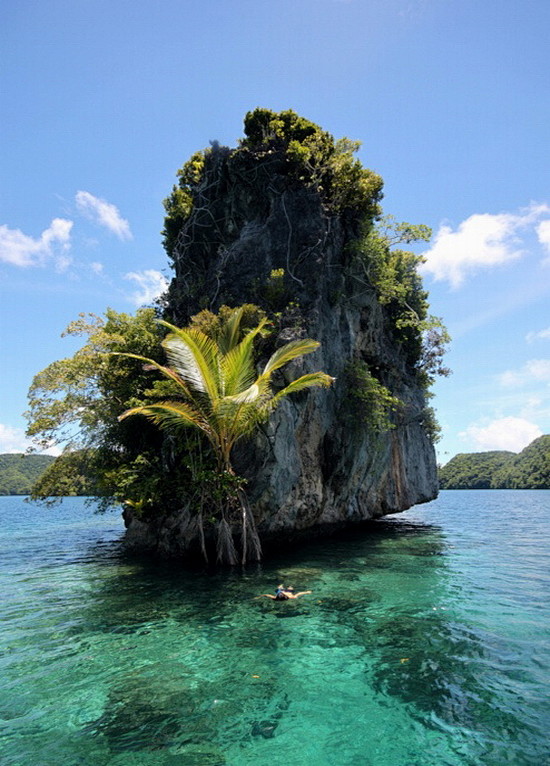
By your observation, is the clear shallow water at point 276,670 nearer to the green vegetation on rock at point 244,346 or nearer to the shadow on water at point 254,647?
the shadow on water at point 254,647

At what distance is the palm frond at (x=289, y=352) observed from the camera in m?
11.5

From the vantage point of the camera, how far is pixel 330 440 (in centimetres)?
1723

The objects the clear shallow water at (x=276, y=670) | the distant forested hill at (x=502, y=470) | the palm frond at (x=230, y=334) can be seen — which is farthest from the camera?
the distant forested hill at (x=502, y=470)

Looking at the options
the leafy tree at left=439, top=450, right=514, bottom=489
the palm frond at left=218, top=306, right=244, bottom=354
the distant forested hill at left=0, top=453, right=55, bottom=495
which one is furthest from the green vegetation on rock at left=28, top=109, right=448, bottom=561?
the leafy tree at left=439, top=450, right=514, bottom=489

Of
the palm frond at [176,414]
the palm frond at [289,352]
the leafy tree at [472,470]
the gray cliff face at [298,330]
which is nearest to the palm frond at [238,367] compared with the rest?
the palm frond at [289,352]

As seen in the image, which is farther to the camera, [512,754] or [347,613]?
[347,613]

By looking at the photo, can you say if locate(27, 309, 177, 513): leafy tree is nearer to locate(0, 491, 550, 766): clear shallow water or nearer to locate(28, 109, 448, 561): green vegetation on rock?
locate(28, 109, 448, 561): green vegetation on rock

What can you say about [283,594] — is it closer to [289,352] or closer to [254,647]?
[254,647]

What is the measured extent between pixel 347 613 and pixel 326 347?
34.5 feet

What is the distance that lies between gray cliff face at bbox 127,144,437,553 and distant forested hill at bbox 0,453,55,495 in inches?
3707

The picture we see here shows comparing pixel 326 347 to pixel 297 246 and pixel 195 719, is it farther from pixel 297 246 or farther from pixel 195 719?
pixel 195 719

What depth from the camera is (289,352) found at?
38.3 ft

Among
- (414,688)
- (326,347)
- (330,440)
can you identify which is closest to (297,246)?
(326,347)

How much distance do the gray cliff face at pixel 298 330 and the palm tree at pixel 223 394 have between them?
1.26 m
